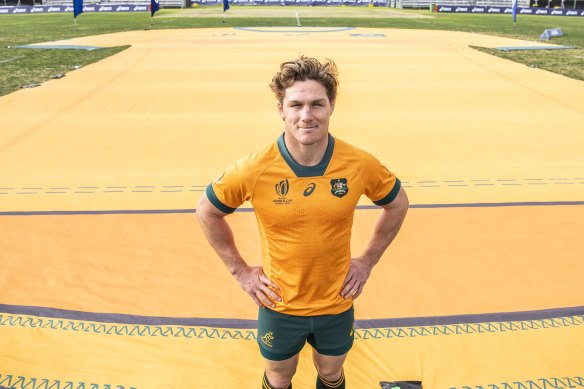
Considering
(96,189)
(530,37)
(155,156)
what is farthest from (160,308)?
(530,37)

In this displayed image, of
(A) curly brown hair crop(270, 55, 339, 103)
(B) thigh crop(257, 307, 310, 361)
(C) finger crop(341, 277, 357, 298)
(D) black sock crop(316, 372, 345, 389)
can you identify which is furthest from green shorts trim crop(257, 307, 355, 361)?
(A) curly brown hair crop(270, 55, 339, 103)

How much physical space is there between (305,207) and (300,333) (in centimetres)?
71

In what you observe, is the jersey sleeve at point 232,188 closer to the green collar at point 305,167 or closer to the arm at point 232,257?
the arm at point 232,257

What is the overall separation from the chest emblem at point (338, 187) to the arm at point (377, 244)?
1.22 feet

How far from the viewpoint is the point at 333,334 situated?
2.62m

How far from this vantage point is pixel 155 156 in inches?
299

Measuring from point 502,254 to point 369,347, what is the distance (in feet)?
6.65

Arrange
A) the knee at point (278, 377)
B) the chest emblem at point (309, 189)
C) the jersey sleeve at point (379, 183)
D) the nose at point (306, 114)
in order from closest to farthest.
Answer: the nose at point (306, 114)
the chest emblem at point (309, 189)
the jersey sleeve at point (379, 183)
the knee at point (278, 377)

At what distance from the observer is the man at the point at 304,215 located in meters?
2.37

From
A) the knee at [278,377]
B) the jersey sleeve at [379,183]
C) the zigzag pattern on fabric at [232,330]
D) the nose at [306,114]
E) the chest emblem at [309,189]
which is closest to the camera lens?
the nose at [306,114]

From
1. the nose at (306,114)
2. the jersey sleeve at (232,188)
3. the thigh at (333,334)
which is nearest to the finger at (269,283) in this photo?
the thigh at (333,334)

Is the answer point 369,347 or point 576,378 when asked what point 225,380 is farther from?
point 576,378

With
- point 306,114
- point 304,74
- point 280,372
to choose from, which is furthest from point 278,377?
point 304,74

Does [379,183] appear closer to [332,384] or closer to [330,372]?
[330,372]
